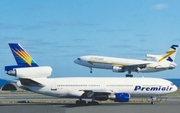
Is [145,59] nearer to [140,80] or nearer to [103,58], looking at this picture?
[103,58]

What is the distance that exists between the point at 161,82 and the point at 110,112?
16.2 meters

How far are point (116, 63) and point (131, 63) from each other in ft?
14.2

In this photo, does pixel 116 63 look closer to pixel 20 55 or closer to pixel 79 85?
pixel 79 85

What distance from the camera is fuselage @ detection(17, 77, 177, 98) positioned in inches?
1768

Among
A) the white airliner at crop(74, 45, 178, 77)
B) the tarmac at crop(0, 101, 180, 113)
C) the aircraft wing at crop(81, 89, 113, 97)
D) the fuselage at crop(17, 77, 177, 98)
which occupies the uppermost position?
the white airliner at crop(74, 45, 178, 77)

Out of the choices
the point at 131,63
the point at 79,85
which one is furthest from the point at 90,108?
the point at 131,63

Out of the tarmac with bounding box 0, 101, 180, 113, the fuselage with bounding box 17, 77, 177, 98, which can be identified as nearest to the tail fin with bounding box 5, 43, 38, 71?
the fuselage with bounding box 17, 77, 177, 98

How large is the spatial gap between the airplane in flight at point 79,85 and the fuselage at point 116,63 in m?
39.1

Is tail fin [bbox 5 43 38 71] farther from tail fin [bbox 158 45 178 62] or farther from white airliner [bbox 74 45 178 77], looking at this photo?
tail fin [bbox 158 45 178 62]

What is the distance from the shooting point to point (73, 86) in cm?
4538

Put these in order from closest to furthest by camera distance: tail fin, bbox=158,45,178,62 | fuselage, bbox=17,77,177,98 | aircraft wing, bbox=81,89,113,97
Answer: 1. aircraft wing, bbox=81,89,113,97
2. fuselage, bbox=17,77,177,98
3. tail fin, bbox=158,45,178,62

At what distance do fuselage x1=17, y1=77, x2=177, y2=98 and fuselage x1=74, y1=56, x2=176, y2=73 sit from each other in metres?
39.1

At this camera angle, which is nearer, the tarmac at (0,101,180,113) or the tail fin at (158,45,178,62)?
the tarmac at (0,101,180,113)

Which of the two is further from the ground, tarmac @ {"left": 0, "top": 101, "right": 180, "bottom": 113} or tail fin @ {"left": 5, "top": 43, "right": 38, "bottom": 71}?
tail fin @ {"left": 5, "top": 43, "right": 38, "bottom": 71}
